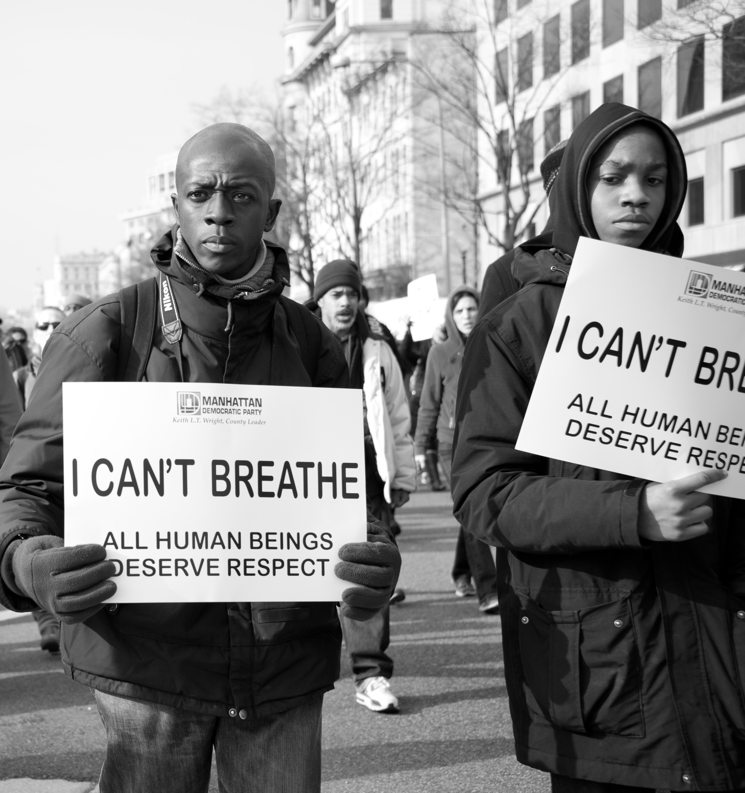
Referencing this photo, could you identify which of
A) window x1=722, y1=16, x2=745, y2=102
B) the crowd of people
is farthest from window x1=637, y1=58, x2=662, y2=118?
the crowd of people

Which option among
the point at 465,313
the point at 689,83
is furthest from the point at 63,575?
the point at 689,83

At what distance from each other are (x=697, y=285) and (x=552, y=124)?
34583 millimetres

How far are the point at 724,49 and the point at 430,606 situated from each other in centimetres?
1769

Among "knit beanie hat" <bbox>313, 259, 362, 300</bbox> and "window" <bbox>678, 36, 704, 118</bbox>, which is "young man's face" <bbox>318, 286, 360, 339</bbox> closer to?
"knit beanie hat" <bbox>313, 259, 362, 300</bbox>

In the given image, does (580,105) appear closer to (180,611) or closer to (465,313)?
(465,313)

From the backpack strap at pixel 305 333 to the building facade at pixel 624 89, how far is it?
24513 mm

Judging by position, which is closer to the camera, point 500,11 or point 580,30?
point 500,11

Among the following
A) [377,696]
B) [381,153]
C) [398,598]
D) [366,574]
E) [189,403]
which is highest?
[381,153]

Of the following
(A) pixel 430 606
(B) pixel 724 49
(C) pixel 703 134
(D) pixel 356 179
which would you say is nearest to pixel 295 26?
(D) pixel 356 179

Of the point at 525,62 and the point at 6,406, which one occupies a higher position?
the point at 525,62

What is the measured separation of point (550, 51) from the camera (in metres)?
34.9

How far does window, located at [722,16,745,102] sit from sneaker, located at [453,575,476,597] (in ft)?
40.1

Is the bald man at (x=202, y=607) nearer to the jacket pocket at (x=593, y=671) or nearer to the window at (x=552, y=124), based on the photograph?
the jacket pocket at (x=593, y=671)

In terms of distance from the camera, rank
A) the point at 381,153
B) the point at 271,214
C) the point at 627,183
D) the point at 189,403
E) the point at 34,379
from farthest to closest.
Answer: the point at 381,153
the point at 34,379
the point at 271,214
the point at 627,183
the point at 189,403
